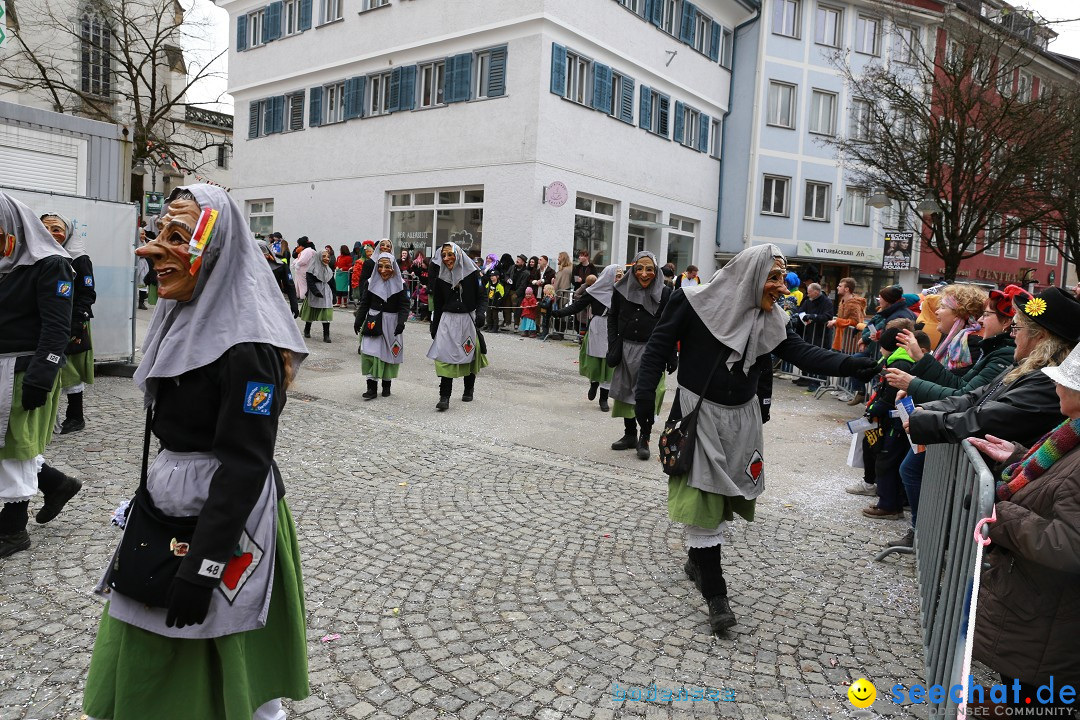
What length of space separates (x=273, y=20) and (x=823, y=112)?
808 inches

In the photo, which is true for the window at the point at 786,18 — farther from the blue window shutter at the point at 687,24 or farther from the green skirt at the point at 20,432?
the green skirt at the point at 20,432

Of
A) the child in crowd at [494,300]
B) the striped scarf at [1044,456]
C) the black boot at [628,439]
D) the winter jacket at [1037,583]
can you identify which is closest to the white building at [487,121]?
the child in crowd at [494,300]

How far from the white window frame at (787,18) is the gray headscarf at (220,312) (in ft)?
97.9

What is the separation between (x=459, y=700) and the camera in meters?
3.27

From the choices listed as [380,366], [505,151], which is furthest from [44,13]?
[380,366]

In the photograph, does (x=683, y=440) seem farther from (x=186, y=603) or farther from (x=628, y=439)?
(x=628, y=439)

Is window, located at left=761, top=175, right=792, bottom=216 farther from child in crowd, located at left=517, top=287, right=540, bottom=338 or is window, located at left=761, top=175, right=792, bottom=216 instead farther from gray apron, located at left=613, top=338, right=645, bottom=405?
gray apron, located at left=613, top=338, right=645, bottom=405

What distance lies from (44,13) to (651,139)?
2673cm

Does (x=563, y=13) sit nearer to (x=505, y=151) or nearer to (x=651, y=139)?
(x=505, y=151)

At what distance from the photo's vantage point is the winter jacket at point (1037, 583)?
2.52 metres

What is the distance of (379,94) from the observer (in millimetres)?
24062

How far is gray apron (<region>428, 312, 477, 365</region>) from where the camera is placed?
9484 mm

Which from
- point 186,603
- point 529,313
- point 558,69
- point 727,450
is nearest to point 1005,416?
point 727,450

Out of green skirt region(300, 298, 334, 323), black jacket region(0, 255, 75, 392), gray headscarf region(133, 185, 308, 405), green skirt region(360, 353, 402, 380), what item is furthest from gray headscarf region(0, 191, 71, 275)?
green skirt region(300, 298, 334, 323)
